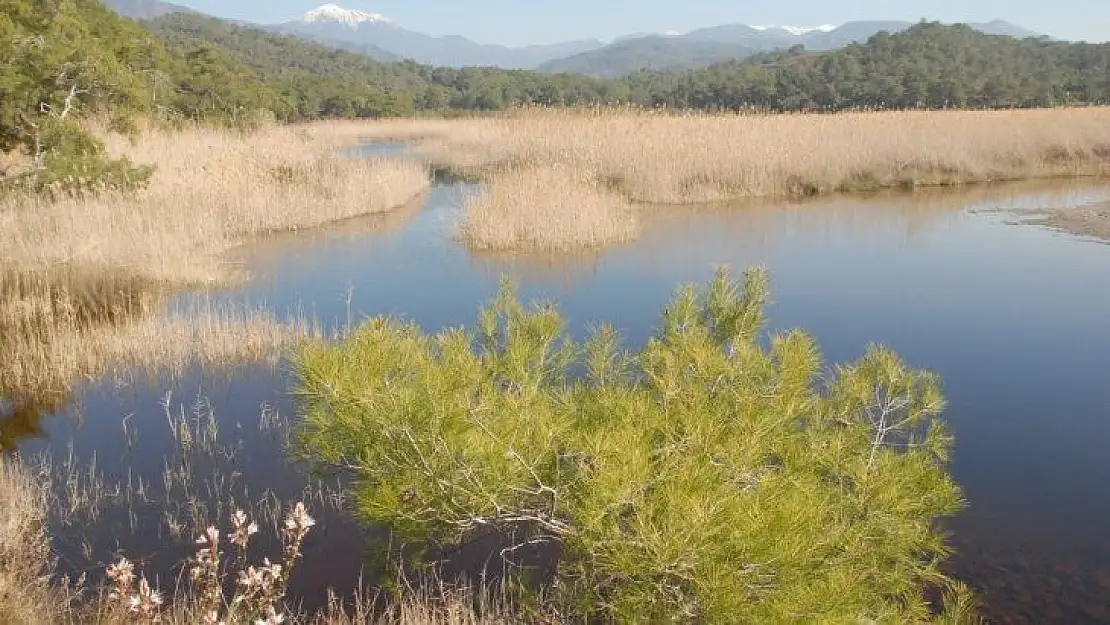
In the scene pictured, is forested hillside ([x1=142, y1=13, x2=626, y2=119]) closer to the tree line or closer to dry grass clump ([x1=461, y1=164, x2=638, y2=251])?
the tree line

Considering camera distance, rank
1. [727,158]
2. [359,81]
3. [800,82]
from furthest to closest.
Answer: [359,81], [800,82], [727,158]

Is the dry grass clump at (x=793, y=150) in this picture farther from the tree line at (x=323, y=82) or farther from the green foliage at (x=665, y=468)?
the green foliage at (x=665, y=468)

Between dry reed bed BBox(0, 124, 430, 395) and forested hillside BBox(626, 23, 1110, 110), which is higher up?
forested hillside BBox(626, 23, 1110, 110)

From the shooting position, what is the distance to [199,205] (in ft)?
36.9

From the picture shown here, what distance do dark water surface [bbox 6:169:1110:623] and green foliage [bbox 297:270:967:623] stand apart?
1.25 m

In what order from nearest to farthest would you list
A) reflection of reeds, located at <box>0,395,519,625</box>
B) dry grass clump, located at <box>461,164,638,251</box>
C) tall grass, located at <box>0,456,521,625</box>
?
1. tall grass, located at <box>0,456,521,625</box>
2. reflection of reeds, located at <box>0,395,519,625</box>
3. dry grass clump, located at <box>461,164,638,251</box>

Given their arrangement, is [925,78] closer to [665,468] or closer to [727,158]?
[727,158]

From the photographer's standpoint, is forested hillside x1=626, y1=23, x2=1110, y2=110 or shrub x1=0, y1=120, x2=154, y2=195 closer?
shrub x1=0, y1=120, x2=154, y2=195

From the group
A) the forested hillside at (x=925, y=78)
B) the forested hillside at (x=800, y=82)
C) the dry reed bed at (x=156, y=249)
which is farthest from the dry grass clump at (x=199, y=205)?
the forested hillside at (x=925, y=78)

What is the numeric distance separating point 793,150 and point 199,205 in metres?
9.97

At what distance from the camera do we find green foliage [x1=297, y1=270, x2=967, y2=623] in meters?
2.00

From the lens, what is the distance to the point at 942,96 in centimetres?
3631

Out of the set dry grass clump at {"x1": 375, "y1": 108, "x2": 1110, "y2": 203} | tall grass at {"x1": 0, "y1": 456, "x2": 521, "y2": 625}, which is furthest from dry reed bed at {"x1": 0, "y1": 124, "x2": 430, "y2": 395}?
dry grass clump at {"x1": 375, "y1": 108, "x2": 1110, "y2": 203}

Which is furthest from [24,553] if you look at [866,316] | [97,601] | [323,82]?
[323,82]
